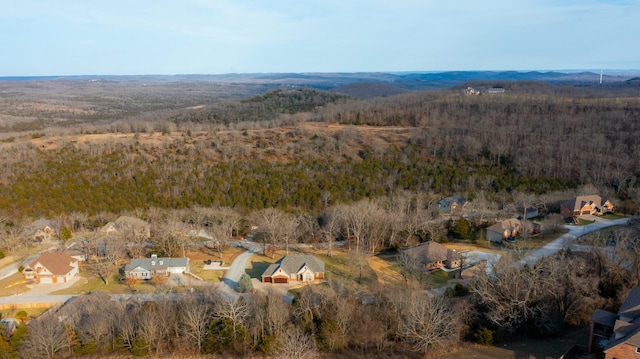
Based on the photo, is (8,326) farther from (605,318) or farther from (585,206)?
(585,206)

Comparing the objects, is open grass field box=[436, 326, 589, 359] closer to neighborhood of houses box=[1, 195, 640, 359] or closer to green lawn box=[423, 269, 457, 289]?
neighborhood of houses box=[1, 195, 640, 359]

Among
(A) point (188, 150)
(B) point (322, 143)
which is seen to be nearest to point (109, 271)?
(A) point (188, 150)

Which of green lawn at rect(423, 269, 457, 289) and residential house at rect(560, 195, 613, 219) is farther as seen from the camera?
residential house at rect(560, 195, 613, 219)

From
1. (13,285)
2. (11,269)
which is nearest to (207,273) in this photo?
(13,285)

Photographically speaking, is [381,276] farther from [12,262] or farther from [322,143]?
[322,143]

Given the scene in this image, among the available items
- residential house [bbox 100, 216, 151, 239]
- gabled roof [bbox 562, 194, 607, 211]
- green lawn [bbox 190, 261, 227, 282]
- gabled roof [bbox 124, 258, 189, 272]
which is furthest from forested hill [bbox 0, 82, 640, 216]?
gabled roof [bbox 124, 258, 189, 272]

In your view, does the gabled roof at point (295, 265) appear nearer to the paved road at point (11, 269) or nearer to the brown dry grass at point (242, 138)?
the paved road at point (11, 269)
